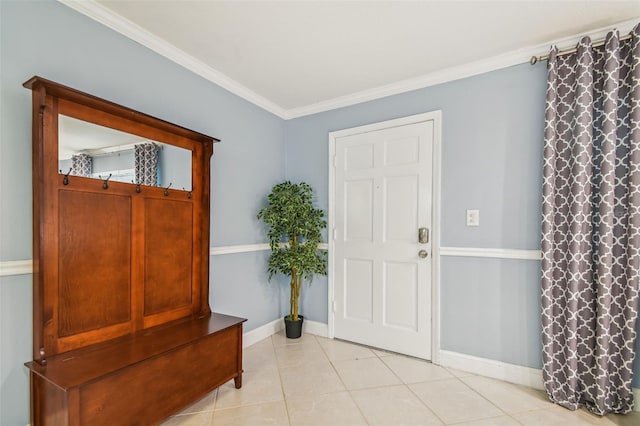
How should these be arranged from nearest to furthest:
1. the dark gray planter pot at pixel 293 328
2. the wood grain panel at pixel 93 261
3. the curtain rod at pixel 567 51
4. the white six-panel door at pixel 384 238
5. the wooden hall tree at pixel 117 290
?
the wooden hall tree at pixel 117 290 < the wood grain panel at pixel 93 261 < the curtain rod at pixel 567 51 < the white six-panel door at pixel 384 238 < the dark gray planter pot at pixel 293 328

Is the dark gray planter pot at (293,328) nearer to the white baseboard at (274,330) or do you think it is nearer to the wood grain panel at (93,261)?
the white baseboard at (274,330)

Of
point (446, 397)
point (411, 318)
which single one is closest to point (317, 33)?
point (411, 318)

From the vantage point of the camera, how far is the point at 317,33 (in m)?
1.95

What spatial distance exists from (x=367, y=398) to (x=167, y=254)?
1.68m

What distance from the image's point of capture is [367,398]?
1.94 meters

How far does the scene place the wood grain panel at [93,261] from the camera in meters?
1.47

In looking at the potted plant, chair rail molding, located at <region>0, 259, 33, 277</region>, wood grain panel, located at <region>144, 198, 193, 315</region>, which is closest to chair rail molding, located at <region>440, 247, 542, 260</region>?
the potted plant

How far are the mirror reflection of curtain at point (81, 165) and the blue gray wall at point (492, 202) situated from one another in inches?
95.5

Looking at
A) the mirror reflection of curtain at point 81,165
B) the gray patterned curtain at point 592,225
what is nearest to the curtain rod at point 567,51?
the gray patterned curtain at point 592,225

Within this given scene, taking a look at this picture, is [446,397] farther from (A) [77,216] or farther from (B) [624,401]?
(A) [77,216]

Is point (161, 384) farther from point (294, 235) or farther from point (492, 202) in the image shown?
point (492, 202)

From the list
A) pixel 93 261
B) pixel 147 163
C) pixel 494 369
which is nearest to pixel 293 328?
pixel 494 369

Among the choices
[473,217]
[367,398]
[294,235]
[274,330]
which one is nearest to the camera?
[367,398]

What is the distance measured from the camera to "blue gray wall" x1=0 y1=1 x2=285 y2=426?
4.56 ft
